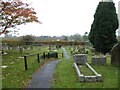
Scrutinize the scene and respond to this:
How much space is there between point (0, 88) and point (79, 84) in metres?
3.61

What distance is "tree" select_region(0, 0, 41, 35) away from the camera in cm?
2911

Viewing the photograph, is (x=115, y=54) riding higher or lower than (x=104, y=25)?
lower

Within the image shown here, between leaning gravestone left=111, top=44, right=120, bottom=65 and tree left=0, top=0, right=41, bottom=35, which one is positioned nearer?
leaning gravestone left=111, top=44, right=120, bottom=65

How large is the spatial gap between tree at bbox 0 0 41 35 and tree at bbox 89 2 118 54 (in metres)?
8.00

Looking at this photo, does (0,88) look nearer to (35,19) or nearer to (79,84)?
(79,84)

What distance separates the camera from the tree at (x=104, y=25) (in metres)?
26.7

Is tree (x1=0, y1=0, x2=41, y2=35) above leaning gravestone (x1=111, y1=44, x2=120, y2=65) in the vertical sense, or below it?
above

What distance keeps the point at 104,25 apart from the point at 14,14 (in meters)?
10.5

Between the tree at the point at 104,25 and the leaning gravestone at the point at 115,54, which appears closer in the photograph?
the leaning gravestone at the point at 115,54

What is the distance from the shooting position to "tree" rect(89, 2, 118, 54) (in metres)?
26.7

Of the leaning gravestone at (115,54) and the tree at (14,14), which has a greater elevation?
the tree at (14,14)

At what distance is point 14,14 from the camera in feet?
97.3

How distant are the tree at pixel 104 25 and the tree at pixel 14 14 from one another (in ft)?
26.3

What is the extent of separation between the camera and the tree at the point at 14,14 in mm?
29114
